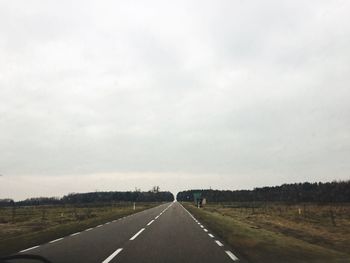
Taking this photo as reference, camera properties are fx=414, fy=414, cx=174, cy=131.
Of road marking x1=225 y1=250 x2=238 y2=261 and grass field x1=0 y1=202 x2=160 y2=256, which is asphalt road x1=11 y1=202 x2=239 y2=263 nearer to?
road marking x1=225 y1=250 x2=238 y2=261

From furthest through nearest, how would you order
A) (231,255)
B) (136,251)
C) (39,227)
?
(39,227)
(136,251)
(231,255)

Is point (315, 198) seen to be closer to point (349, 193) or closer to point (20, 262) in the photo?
point (349, 193)

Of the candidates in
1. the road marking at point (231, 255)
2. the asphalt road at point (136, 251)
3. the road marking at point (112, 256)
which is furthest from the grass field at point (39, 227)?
the road marking at point (231, 255)

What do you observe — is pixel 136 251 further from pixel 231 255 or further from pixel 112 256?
pixel 231 255

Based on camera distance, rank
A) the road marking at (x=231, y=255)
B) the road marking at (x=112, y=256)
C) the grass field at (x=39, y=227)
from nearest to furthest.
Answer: the road marking at (x=112, y=256), the road marking at (x=231, y=255), the grass field at (x=39, y=227)

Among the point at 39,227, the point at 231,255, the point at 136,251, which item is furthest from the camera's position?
the point at 39,227

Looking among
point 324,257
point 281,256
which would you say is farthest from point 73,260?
point 324,257

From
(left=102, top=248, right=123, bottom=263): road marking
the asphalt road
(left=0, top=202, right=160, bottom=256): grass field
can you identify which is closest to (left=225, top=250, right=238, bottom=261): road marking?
the asphalt road

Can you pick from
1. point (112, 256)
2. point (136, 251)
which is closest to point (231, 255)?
point (136, 251)

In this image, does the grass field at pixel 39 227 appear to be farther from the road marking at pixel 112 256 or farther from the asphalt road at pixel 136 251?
the road marking at pixel 112 256

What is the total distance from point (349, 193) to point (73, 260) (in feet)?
527

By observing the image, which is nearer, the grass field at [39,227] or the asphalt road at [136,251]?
the asphalt road at [136,251]

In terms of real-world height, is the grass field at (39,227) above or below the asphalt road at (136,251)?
above

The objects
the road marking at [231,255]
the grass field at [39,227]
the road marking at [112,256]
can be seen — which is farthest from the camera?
the grass field at [39,227]
